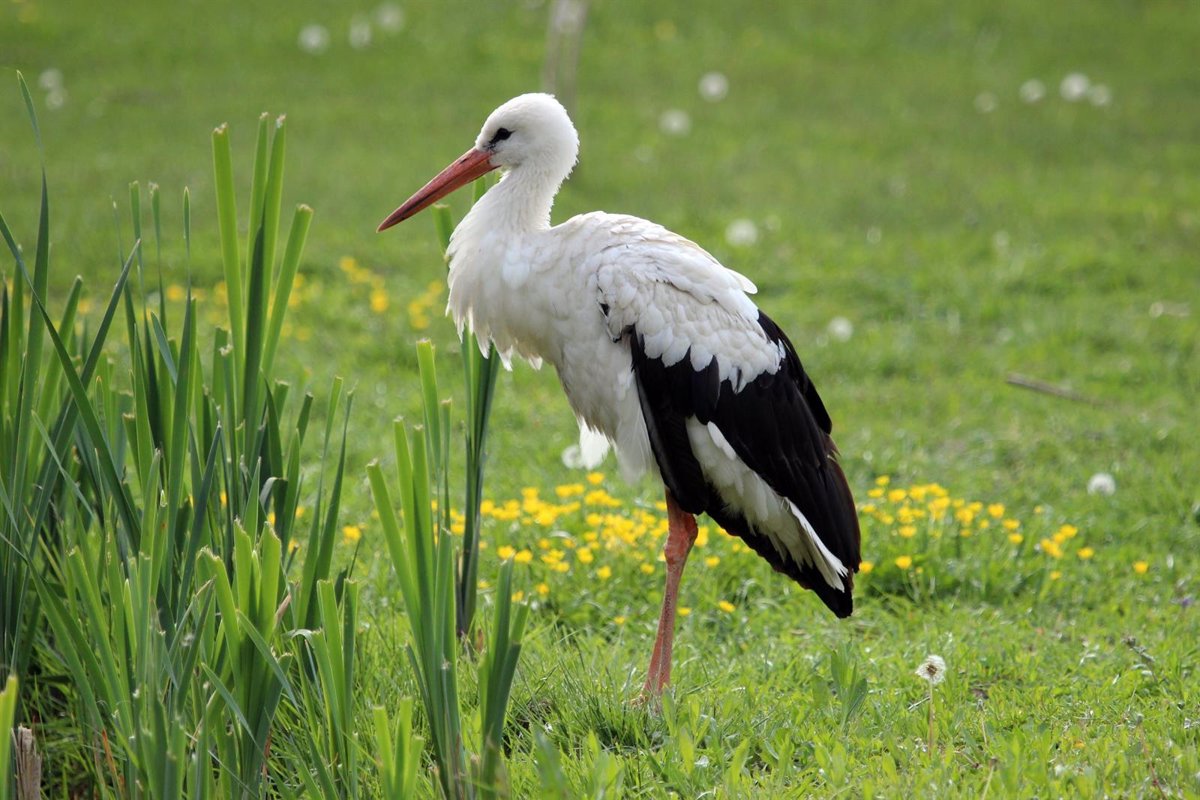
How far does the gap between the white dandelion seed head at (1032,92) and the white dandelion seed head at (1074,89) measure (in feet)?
0.46

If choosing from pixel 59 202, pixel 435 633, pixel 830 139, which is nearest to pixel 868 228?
pixel 830 139

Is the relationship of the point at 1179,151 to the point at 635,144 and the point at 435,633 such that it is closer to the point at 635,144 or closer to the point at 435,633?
the point at 635,144

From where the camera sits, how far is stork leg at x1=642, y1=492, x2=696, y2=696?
2975mm

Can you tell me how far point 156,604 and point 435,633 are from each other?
1.67 ft

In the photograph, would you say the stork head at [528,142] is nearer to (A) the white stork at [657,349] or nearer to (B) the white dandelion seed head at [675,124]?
(A) the white stork at [657,349]

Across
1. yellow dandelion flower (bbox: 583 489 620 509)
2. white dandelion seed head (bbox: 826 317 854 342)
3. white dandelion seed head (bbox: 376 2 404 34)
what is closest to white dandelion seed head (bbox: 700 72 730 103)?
white dandelion seed head (bbox: 376 2 404 34)

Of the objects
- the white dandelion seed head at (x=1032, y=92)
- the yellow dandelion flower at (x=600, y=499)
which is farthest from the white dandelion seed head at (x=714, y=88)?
A: the yellow dandelion flower at (x=600, y=499)

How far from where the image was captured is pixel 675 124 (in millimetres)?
8922

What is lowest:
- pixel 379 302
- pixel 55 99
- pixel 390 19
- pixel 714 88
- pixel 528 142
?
pixel 379 302

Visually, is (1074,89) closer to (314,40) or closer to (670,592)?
(314,40)

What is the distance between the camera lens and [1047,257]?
6.71m

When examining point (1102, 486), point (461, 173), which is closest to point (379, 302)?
point (461, 173)

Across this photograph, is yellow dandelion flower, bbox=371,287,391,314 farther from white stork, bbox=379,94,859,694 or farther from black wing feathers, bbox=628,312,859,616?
black wing feathers, bbox=628,312,859,616

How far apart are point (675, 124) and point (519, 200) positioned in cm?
593
